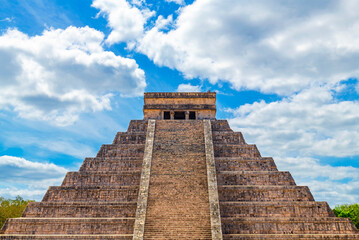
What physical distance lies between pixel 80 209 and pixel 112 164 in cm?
320

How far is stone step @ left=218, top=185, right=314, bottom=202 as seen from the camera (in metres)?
14.4

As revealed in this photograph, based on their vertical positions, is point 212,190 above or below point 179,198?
above

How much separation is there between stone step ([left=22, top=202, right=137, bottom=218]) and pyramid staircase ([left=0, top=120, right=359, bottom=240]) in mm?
45

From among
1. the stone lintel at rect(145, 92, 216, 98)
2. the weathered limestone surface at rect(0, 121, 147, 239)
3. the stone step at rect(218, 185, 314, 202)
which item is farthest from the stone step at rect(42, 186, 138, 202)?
the stone lintel at rect(145, 92, 216, 98)

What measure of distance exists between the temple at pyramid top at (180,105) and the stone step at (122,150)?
518 centimetres

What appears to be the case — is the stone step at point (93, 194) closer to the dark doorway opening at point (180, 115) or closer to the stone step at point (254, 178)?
the stone step at point (254, 178)

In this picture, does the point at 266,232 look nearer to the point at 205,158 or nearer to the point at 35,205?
the point at 205,158

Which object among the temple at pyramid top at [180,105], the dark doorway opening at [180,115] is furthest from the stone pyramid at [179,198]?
the dark doorway opening at [180,115]

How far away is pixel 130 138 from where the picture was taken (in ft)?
62.3

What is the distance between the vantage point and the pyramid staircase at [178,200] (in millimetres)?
12453

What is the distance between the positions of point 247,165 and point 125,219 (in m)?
7.21

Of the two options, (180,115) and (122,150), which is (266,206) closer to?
(122,150)

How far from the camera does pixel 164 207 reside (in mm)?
13055

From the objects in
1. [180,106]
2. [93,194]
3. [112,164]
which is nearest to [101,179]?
[93,194]
